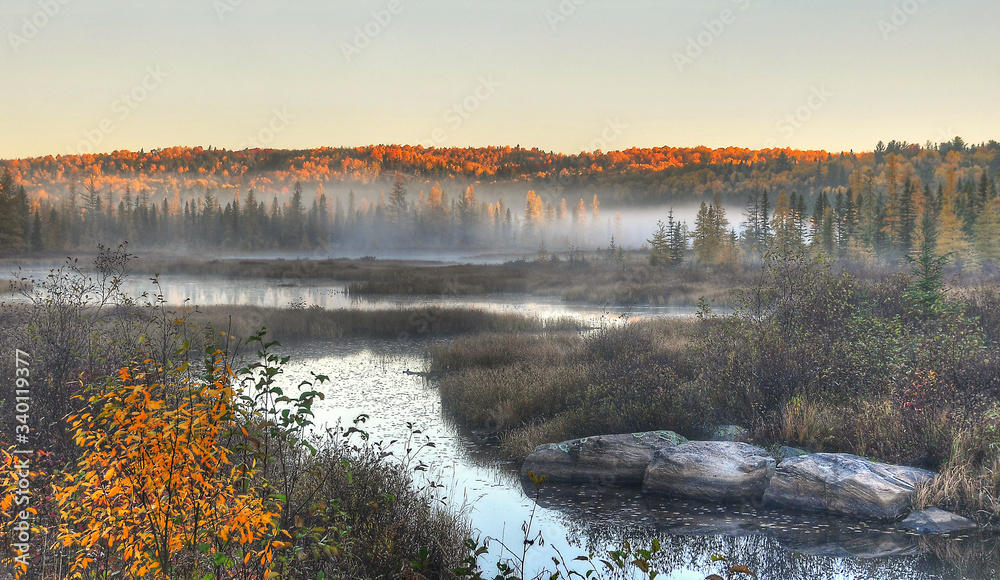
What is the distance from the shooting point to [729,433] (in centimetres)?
1131

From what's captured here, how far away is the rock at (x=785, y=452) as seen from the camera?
998cm

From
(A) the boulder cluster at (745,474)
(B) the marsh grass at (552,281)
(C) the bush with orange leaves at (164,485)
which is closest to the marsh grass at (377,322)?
(B) the marsh grass at (552,281)

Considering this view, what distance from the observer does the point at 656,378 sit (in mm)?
12805

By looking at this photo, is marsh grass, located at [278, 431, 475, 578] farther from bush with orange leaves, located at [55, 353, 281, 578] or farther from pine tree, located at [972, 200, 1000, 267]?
pine tree, located at [972, 200, 1000, 267]

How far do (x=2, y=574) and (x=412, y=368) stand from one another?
14.9 metres

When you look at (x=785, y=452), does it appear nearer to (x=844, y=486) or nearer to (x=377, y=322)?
(x=844, y=486)

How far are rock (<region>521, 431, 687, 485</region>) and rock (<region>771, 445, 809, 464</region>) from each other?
1428mm

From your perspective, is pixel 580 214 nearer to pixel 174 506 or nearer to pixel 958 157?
pixel 958 157

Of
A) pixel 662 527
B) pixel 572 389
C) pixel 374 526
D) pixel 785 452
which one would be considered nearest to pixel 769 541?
pixel 662 527

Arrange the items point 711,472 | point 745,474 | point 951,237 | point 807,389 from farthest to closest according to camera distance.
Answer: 1. point 951,237
2. point 807,389
3. point 711,472
4. point 745,474

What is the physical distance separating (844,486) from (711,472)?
1715 millimetres

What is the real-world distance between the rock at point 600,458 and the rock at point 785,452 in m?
1.43

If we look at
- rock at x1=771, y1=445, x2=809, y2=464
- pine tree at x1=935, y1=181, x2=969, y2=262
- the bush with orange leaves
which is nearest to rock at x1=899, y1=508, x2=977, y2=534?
rock at x1=771, y1=445, x2=809, y2=464

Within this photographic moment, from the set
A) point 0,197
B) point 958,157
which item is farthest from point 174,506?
point 958,157
